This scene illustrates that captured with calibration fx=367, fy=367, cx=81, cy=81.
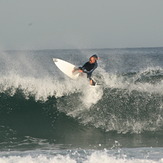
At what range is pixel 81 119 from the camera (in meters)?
13.4

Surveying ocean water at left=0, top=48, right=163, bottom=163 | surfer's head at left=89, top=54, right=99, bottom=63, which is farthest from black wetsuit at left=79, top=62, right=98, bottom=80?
ocean water at left=0, top=48, right=163, bottom=163

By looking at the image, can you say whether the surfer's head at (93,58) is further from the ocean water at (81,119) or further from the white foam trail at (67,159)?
the white foam trail at (67,159)

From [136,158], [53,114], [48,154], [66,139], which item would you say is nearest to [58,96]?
[53,114]

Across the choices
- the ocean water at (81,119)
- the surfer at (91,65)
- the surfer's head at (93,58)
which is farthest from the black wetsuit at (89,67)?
the ocean water at (81,119)

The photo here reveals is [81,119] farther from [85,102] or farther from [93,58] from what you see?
[93,58]

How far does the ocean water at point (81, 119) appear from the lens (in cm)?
938

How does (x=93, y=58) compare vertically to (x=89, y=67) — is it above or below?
above

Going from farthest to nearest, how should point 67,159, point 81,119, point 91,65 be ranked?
point 81,119, point 91,65, point 67,159

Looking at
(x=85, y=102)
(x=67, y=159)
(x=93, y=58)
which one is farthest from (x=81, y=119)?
(x=67, y=159)

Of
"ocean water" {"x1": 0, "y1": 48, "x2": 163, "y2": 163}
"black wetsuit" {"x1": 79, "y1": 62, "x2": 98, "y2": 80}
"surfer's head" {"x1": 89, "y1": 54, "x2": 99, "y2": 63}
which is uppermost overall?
"surfer's head" {"x1": 89, "y1": 54, "x2": 99, "y2": 63}

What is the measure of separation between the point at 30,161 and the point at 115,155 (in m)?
2.10

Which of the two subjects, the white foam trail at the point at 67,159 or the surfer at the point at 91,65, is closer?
the white foam trail at the point at 67,159

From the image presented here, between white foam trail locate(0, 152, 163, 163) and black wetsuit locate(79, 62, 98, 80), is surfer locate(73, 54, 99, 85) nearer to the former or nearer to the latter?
black wetsuit locate(79, 62, 98, 80)

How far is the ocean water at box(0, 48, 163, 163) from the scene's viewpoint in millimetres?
9383
